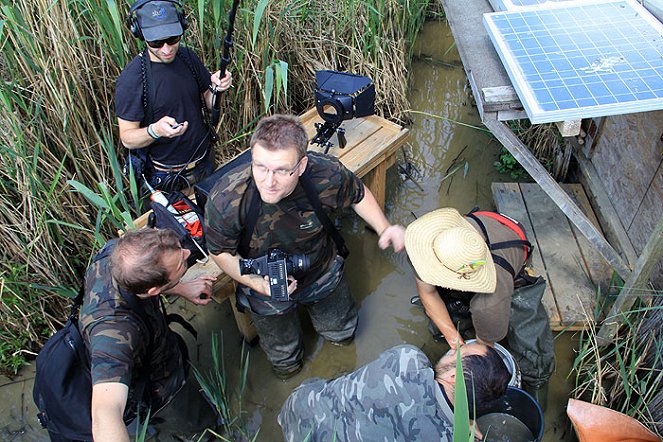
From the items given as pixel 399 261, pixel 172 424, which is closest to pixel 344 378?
pixel 172 424

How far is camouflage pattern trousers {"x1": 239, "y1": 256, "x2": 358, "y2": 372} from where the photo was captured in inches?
101

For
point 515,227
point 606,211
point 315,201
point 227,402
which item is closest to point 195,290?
point 315,201

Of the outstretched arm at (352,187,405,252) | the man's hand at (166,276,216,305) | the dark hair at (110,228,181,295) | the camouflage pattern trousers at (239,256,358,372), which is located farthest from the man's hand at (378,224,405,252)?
the dark hair at (110,228,181,295)

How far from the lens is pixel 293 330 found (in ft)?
9.09

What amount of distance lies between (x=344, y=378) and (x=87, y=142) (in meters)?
2.21

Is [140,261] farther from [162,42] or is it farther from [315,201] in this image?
[162,42]

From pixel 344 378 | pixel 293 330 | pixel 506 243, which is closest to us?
pixel 344 378

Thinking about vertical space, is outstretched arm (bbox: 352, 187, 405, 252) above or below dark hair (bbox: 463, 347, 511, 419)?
above

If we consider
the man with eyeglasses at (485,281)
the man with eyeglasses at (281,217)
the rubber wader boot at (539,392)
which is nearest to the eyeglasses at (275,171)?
the man with eyeglasses at (281,217)

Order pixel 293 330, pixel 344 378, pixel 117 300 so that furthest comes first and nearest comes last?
pixel 293 330 → pixel 344 378 → pixel 117 300

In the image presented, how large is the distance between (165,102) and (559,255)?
2.61m

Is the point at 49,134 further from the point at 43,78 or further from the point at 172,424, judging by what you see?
the point at 172,424

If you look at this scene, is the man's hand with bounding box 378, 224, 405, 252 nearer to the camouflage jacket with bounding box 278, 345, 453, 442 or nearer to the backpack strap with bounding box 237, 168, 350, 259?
the backpack strap with bounding box 237, 168, 350, 259

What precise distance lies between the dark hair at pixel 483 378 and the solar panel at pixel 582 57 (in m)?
0.95
